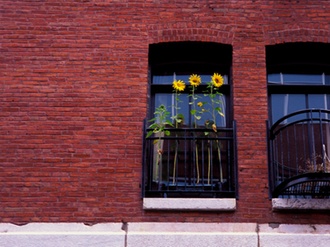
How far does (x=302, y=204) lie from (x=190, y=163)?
1.77m

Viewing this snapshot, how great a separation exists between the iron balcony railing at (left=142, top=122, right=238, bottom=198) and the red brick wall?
10.8 inches

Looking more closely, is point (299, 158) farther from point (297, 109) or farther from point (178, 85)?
point (178, 85)

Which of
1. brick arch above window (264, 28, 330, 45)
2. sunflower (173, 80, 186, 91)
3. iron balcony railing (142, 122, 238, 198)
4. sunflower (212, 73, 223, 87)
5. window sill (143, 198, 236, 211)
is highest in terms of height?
brick arch above window (264, 28, 330, 45)

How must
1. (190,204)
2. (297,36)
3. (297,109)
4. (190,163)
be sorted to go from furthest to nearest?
(297,109)
(297,36)
(190,163)
(190,204)

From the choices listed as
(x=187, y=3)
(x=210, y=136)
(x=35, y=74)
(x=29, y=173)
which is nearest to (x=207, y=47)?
(x=187, y=3)

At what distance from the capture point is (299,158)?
8000mm

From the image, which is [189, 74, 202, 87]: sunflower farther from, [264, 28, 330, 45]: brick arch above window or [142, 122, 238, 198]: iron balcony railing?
[264, 28, 330, 45]: brick arch above window

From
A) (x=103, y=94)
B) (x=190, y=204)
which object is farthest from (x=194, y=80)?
(x=190, y=204)

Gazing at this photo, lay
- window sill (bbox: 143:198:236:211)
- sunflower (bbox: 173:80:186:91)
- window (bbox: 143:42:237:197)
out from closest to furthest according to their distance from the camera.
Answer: window sill (bbox: 143:198:236:211), window (bbox: 143:42:237:197), sunflower (bbox: 173:80:186:91)

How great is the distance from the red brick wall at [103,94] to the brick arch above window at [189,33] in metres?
0.02

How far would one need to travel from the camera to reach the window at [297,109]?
773 centimetres

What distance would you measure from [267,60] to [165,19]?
73.5 inches

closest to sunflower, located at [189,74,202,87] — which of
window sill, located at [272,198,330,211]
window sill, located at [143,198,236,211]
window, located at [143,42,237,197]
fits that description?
window, located at [143,42,237,197]

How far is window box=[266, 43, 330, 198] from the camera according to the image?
7.73 meters
